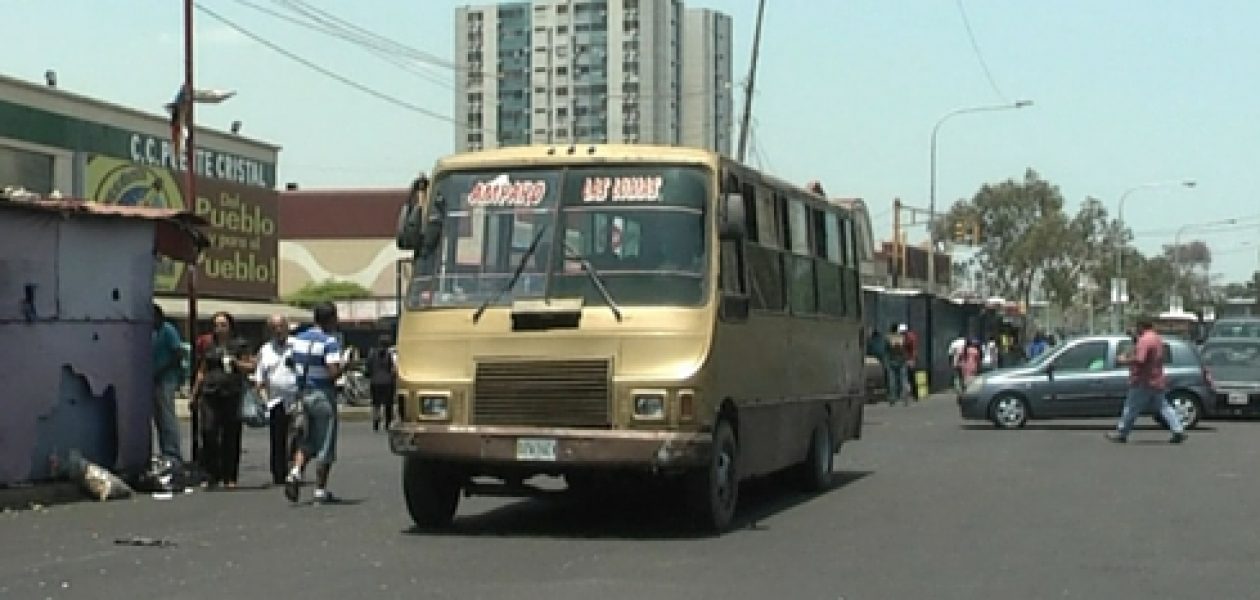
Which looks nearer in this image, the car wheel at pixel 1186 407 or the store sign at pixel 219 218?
the car wheel at pixel 1186 407

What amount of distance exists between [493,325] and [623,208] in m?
1.28

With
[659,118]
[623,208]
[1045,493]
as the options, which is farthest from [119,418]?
[659,118]

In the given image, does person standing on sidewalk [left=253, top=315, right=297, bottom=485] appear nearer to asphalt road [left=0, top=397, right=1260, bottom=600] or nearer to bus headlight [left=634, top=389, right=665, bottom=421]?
asphalt road [left=0, top=397, right=1260, bottom=600]

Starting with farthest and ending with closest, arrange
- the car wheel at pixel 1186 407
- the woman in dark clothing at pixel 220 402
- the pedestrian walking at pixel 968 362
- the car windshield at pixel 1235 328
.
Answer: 1. the pedestrian walking at pixel 968 362
2. the car windshield at pixel 1235 328
3. the car wheel at pixel 1186 407
4. the woman in dark clothing at pixel 220 402

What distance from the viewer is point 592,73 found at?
164 ft

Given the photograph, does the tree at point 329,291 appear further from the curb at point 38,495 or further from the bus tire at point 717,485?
the bus tire at point 717,485

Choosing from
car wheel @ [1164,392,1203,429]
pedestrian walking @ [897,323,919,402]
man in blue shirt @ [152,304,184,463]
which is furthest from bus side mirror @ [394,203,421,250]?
pedestrian walking @ [897,323,919,402]

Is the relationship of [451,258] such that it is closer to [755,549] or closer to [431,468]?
[431,468]

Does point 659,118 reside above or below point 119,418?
above

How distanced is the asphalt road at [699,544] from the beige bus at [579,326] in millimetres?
557

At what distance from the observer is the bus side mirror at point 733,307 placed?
13.0 meters

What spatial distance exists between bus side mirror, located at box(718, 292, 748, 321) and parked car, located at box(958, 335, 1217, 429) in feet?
51.2

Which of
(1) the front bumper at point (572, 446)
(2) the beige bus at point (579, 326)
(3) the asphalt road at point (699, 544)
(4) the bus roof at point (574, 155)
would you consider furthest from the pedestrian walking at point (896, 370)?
(1) the front bumper at point (572, 446)

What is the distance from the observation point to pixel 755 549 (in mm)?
12203
